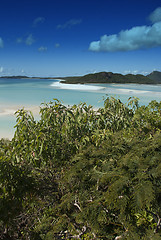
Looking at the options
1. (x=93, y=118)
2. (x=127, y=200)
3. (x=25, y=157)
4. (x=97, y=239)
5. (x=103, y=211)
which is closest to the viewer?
(x=127, y=200)

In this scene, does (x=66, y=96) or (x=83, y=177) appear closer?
(x=83, y=177)

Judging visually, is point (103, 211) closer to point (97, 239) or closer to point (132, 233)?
point (132, 233)

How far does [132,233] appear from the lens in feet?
6.40

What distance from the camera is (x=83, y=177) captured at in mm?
2598

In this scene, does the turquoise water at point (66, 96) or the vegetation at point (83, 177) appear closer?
the vegetation at point (83, 177)

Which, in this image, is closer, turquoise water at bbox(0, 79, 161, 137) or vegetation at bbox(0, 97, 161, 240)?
vegetation at bbox(0, 97, 161, 240)

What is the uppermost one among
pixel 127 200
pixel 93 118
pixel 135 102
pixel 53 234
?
pixel 135 102

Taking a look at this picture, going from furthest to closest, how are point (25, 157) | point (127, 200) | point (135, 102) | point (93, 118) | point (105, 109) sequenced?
point (135, 102)
point (105, 109)
point (93, 118)
point (25, 157)
point (127, 200)

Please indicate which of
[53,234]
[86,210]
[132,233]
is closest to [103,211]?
[86,210]

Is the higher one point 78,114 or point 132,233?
point 78,114

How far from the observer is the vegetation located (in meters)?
1.97

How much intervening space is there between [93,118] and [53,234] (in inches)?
121

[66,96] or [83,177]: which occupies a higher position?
[66,96]

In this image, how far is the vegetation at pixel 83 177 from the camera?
77.5 inches
